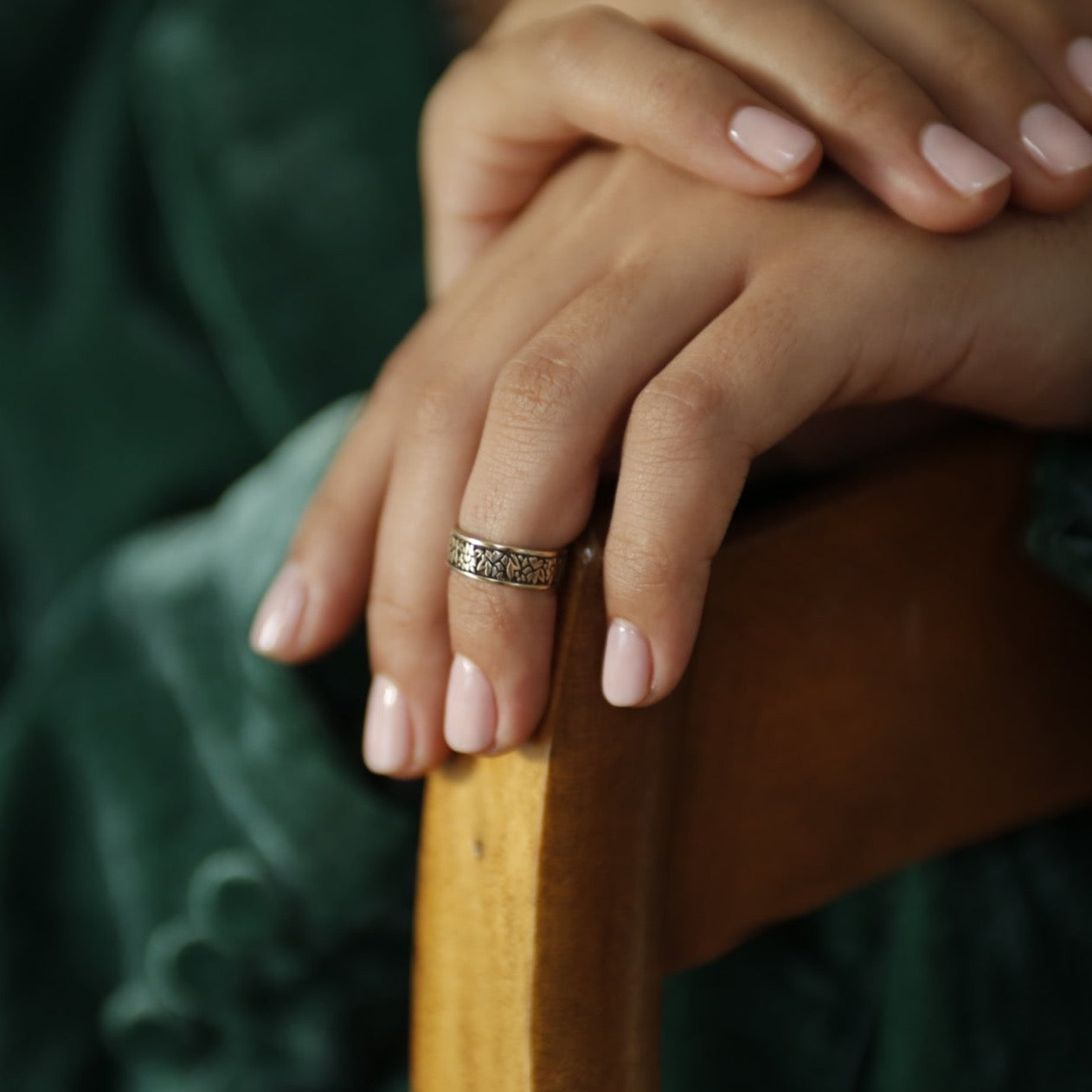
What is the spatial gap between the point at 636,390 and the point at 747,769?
0.35 feet

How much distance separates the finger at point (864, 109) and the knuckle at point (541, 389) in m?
0.10

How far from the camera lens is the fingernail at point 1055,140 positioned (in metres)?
0.34

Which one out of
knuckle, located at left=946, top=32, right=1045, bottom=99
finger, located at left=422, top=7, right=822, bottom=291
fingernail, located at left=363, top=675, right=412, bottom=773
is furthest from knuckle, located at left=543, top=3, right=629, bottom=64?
fingernail, located at left=363, top=675, right=412, bottom=773

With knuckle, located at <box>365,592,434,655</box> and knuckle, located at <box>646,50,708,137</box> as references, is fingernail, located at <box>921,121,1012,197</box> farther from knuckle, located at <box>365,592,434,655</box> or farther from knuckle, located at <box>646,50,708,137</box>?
knuckle, located at <box>365,592,434,655</box>

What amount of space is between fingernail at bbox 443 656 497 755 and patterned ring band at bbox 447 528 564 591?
0.03 metres

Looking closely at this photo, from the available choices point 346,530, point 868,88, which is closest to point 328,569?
point 346,530

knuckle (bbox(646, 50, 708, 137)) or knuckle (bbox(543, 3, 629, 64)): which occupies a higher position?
knuckle (bbox(543, 3, 629, 64))

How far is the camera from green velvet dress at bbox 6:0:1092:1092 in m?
0.43

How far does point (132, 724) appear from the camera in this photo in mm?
549

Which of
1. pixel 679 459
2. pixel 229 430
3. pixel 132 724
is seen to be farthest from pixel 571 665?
pixel 229 430

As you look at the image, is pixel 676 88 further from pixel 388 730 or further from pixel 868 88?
pixel 388 730

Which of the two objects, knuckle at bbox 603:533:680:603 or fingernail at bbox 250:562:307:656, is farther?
fingernail at bbox 250:562:307:656

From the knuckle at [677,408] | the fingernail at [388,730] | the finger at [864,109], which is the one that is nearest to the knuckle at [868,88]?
the finger at [864,109]

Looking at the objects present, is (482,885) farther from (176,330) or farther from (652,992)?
(176,330)
